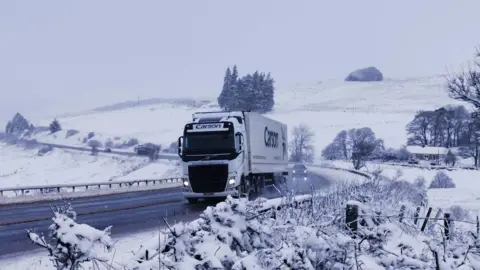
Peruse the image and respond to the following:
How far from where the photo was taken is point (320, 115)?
14225cm

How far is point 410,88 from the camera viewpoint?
197750 mm

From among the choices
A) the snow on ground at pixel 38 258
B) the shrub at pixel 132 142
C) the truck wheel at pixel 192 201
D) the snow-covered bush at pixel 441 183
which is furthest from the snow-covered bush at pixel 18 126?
the snow on ground at pixel 38 258

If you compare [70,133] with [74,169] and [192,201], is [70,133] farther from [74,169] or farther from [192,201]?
[192,201]

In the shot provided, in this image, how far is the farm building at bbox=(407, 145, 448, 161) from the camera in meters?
99.9

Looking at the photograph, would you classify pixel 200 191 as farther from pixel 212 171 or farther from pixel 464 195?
pixel 464 195

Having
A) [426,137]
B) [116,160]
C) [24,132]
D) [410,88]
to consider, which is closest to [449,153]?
[426,137]

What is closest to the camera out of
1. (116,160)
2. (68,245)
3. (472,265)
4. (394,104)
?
(68,245)

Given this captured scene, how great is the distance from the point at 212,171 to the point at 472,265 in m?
14.8

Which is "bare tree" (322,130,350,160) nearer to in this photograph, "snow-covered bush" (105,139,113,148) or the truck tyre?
"snow-covered bush" (105,139,113,148)

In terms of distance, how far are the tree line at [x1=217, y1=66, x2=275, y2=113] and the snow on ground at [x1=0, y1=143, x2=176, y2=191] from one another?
46374 mm

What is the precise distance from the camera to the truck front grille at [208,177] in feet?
66.4

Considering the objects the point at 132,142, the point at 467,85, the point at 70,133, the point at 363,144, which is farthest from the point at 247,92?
the point at 467,85

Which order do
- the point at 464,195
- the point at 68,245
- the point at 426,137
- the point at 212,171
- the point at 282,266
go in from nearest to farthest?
the point at 68,245 < the point at 282,266 < the point at 212,171 < the point at 464,195 < the point at 426,137

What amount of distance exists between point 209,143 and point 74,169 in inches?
2712
